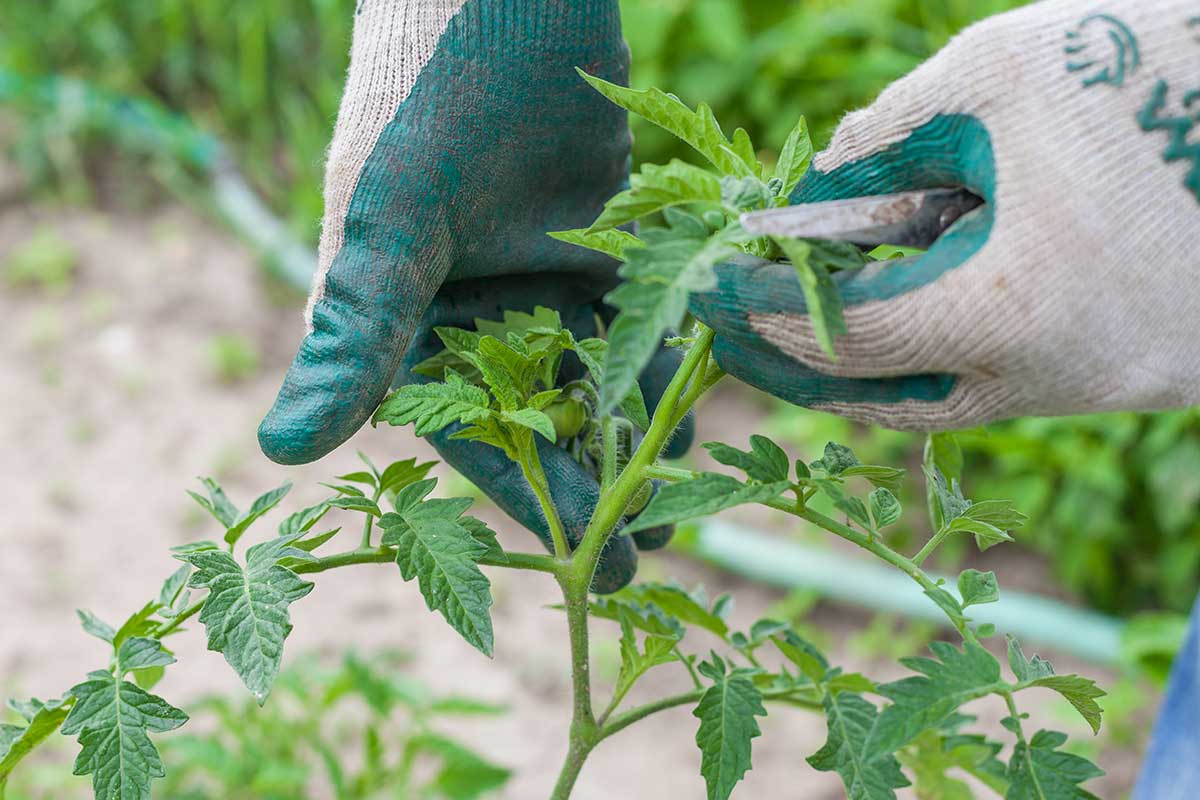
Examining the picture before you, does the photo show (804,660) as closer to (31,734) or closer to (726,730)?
(726,730)

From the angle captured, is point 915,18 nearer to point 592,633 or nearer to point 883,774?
point 592,633

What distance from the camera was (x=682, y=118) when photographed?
1004mm

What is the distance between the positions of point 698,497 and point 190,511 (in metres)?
2.60

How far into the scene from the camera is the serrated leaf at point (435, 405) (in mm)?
1054

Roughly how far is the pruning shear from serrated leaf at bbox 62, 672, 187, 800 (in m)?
0.65

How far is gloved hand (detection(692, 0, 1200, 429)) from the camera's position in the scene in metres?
0.92

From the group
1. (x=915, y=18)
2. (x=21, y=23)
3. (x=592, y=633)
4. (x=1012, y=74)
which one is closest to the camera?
(x=1012, y=74)

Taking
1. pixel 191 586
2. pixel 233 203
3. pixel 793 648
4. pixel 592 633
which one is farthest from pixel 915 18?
pixel 191 586

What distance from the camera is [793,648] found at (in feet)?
4.06

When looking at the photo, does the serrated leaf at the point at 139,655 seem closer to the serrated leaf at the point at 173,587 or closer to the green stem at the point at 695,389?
the serrated leaf at the point at 173,587

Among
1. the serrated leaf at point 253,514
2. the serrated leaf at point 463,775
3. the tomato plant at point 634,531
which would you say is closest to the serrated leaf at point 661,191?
the tomato plant at point 634,531

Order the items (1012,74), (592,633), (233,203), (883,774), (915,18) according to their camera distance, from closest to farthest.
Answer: (1012,74)
(883,774)
(592,633)
(915,18)
(233,203)

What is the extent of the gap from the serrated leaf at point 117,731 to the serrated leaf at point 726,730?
1.53ft

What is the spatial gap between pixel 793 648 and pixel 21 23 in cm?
442
